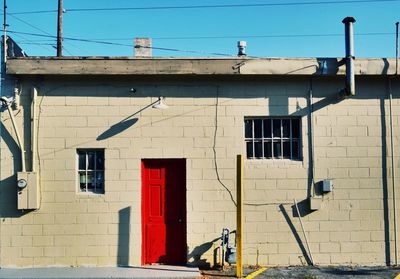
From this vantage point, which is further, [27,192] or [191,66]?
[191,66]

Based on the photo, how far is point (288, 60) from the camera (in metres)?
9.38

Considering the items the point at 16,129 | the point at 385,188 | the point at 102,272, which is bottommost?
the point at 102,272

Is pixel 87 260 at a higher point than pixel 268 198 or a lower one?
lower

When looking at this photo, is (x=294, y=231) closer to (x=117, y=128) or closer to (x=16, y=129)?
(x=117, y=128)

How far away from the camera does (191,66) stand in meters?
9.24

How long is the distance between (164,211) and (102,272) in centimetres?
169

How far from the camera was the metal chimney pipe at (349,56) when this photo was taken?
9.16m

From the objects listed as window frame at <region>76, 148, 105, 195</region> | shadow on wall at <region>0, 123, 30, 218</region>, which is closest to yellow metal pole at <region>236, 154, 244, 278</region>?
window frame at <region>76, 148, 105, 195</region>

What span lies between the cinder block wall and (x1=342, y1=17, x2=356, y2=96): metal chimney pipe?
44cm

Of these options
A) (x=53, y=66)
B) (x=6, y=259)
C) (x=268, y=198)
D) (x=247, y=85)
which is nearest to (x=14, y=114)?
(x=53, y=66)

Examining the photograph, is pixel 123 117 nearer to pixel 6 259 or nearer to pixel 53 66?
pixel 53 66

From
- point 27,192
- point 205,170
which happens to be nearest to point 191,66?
point 205,170

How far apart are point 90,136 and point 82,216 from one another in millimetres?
1622

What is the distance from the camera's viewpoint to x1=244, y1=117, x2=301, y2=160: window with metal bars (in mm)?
9531
